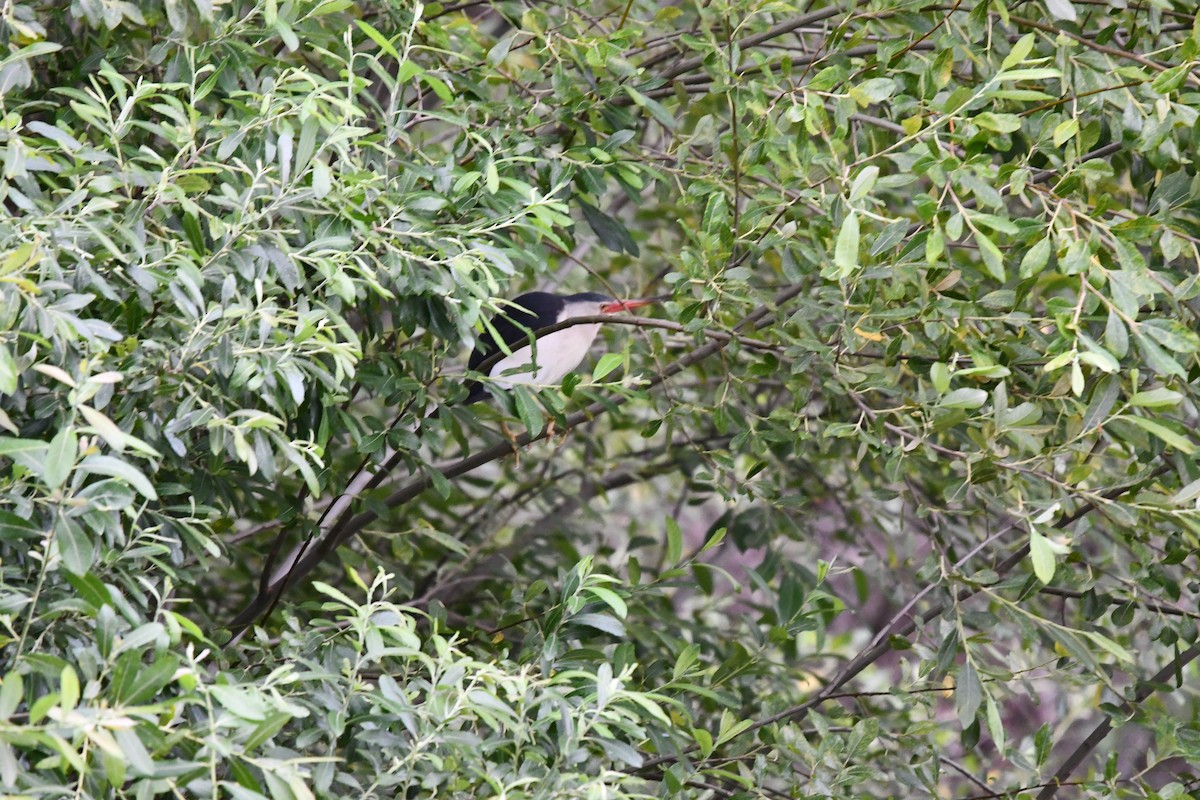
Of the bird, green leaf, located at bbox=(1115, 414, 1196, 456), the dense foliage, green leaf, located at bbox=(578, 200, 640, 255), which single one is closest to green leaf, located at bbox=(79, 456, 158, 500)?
the dense foliage

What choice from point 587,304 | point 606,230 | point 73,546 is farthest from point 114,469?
point 587,304

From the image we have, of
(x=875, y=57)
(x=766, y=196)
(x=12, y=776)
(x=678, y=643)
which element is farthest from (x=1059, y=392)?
(x=12, y=776)

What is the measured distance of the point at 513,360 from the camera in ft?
12.4

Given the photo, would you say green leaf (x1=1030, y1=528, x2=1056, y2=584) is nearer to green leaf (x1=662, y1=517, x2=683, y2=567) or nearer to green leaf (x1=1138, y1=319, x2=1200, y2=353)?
green leaf (x1=1138, y1=319, x2=1200, y2=353)

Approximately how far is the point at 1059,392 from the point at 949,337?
9.7 inches

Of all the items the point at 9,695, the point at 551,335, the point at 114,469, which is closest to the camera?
the point at 9,695

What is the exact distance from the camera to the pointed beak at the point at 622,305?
12.0ft

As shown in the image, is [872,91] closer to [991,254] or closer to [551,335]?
[991,254]

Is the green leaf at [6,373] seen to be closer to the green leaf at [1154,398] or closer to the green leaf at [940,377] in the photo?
the green leaf at [940,377]

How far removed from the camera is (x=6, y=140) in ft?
6.59

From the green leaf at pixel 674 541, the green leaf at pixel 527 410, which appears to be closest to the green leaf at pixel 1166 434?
the green leaf at pixel 674 541

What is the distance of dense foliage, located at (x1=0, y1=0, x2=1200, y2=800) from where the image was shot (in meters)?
1.80

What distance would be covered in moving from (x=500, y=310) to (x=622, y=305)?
133cm

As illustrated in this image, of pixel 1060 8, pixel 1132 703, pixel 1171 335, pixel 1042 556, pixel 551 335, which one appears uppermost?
pixel 1060 8
